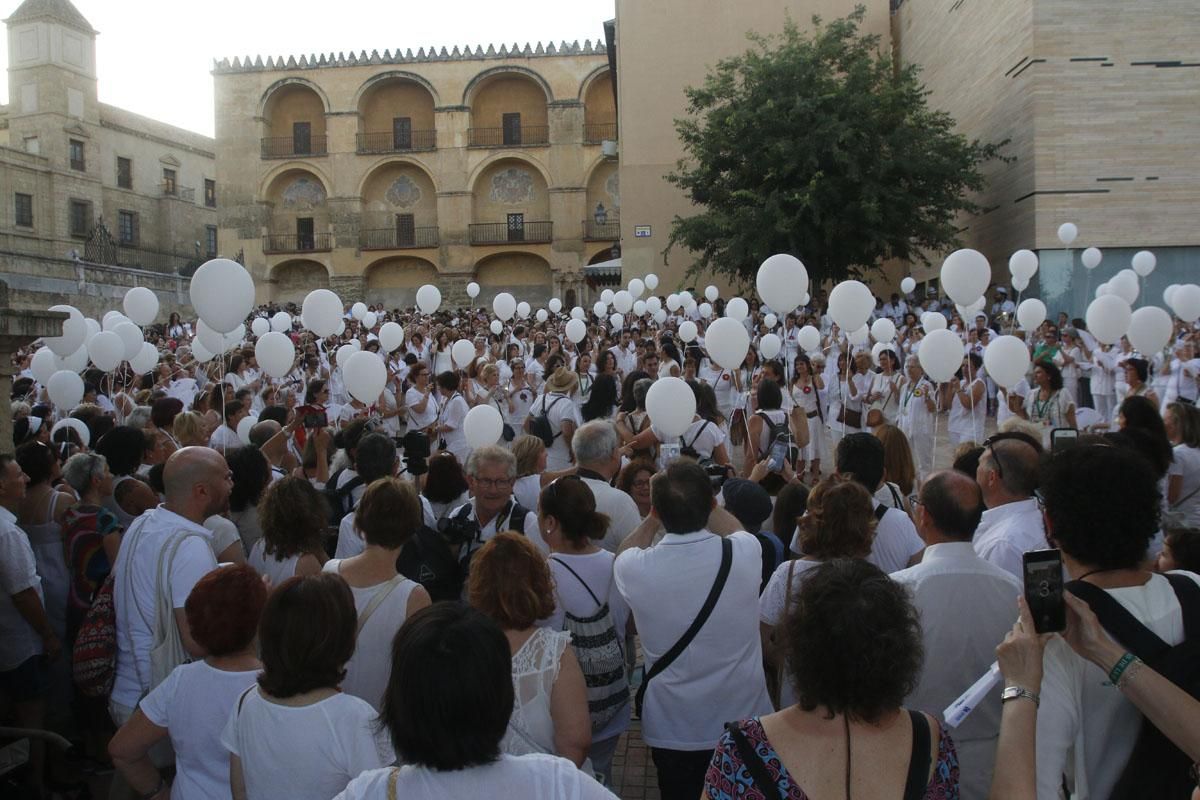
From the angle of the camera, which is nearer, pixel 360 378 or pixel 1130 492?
pixel 1130 492

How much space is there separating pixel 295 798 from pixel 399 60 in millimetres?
42584

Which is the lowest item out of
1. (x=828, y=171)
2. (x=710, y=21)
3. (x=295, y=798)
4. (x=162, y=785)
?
(x=162, y=785)

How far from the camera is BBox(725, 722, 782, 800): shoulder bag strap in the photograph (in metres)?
1.78

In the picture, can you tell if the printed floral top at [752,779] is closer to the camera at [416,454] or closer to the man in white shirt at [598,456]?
the man in white shirt at [598,456]

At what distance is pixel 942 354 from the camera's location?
713 centimetres

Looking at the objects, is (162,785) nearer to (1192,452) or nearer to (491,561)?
(491,561)

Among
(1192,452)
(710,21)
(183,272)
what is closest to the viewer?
(1192,452)

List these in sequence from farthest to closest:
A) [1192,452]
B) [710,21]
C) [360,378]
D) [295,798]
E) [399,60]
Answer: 1. [399,60]
2. [710,21]
3. [360,378]
4. [1192,452]
5. [295,798]

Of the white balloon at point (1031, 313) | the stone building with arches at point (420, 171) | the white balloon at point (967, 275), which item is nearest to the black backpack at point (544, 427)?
the white balloon at point (967, 275)

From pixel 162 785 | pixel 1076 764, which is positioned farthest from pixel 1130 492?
pixel 162 785

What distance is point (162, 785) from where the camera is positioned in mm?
2768

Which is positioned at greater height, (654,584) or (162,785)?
(654,584)

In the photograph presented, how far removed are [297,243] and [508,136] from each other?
10963mm

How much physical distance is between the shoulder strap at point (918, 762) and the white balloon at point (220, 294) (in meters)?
5.09
